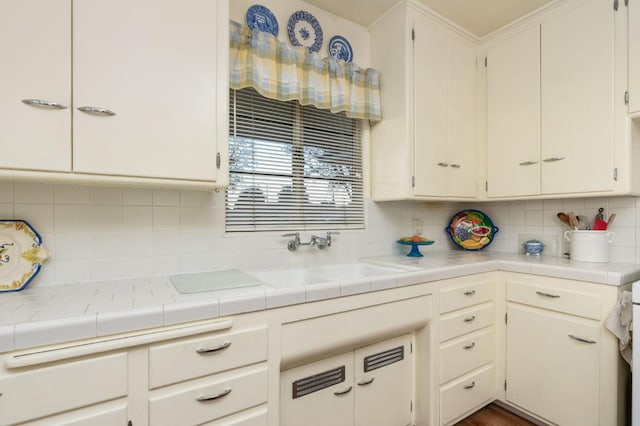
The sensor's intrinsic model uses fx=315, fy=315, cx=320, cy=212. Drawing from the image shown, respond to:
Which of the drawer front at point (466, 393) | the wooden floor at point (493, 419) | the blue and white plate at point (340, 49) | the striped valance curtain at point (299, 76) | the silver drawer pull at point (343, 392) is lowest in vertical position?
the wooden floor at point (493, 419)

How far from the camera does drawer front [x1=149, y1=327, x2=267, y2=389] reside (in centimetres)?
97

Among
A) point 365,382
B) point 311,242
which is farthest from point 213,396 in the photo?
point 311,242

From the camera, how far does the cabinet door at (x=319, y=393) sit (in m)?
1.33

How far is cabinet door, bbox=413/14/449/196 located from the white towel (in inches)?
40.7

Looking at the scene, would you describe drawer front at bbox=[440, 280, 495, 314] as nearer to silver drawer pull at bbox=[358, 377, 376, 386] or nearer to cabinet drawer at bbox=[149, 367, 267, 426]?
silver drawer pull at bbox=[358, 377, 376, 386]

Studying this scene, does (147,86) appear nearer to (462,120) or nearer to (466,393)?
(462,120)

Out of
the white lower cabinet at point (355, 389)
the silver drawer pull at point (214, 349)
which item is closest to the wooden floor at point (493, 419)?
the white lower cabinet at point (355, 389)

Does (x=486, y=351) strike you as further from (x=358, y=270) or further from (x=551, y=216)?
(x=551, y=216)

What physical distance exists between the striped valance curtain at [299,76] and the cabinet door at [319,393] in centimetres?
137

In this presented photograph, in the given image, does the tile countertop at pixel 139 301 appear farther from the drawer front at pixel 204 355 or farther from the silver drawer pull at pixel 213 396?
the silver drawer pull at pixel 213 396

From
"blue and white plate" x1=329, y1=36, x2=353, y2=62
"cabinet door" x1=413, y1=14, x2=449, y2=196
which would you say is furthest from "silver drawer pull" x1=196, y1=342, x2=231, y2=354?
"blue and white plate" x1=329, y1=36, x2=353, y2=62

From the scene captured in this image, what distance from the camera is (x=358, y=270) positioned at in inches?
76.5

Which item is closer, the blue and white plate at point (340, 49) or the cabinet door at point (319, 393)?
the cabinet door at point (319, 393)

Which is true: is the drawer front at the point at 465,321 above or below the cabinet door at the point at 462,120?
below
